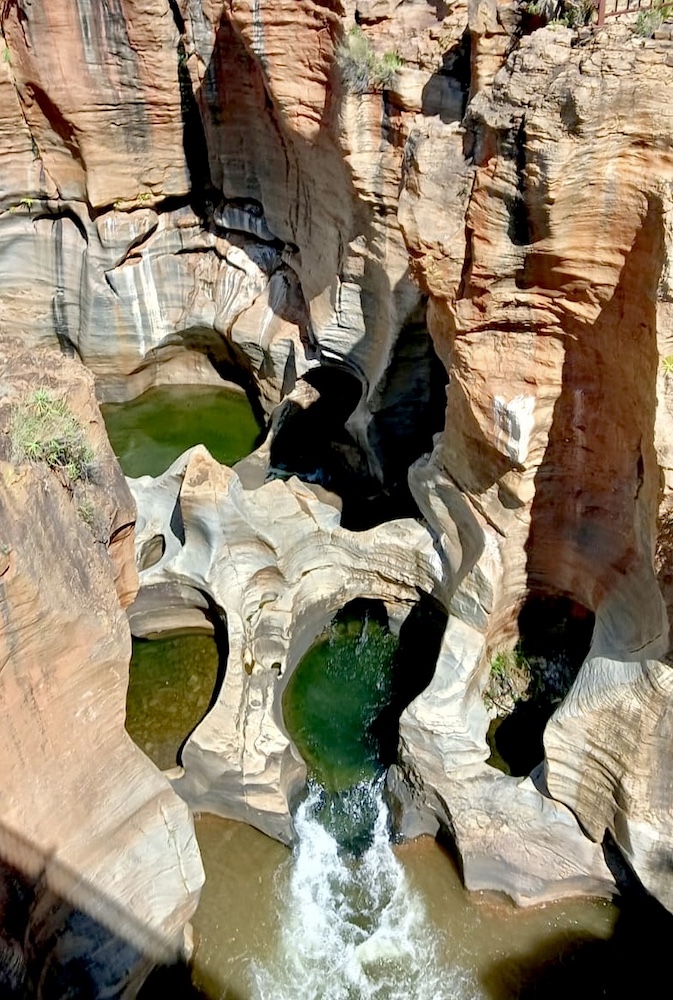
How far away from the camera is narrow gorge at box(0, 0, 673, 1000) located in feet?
15.7

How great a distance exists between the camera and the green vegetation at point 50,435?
4332 millimetres

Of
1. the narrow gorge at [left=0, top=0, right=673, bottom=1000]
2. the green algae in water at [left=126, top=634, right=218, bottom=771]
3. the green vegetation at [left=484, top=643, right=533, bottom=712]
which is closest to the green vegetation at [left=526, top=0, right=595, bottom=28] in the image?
the narrow gorge at [left=0, top=0, right=673, bottom=1000]

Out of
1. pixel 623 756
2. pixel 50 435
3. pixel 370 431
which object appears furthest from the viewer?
pixel 370 431

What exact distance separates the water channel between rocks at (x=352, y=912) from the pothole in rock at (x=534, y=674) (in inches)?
44.0

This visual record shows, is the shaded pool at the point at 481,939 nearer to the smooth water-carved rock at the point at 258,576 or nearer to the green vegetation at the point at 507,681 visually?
the smooth water-carved rock at the point at 258,576

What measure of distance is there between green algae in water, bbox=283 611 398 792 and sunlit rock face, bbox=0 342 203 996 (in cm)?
239

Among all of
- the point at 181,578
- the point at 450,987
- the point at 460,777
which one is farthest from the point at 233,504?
the point at 450,987

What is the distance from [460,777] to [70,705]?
11.5 feet

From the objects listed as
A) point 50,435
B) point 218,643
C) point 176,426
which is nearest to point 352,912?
point 218,643

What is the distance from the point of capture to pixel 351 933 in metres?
6.63

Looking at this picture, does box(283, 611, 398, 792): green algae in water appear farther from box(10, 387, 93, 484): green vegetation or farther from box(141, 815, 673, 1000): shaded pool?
box(10, 387, 93, 484): green vegetation

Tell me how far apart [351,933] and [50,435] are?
4.96 meters

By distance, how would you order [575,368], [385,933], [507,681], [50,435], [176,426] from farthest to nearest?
[176,426] → [507,681] → [385,933] → [575,368] → [50,435]

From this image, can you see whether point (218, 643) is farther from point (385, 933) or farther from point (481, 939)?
point (481, 939)
